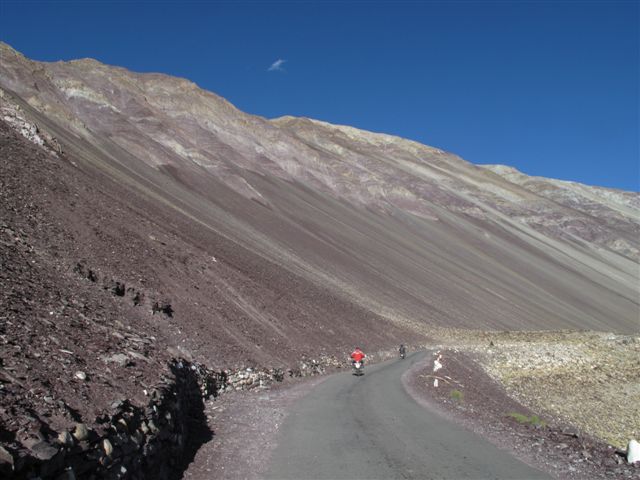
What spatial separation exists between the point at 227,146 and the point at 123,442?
3001 inches

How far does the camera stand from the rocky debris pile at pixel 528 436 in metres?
9.03

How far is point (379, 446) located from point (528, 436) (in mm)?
3491

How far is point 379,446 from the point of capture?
32.5ft

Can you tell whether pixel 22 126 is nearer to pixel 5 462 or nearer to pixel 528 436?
pixel 5 462

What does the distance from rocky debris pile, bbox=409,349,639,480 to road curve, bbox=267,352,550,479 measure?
0.53 m

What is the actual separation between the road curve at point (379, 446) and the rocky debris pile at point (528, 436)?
0.53 m

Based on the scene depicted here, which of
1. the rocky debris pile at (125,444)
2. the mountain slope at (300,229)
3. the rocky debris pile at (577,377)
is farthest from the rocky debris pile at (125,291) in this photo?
the rocky debris pile at (577,377)

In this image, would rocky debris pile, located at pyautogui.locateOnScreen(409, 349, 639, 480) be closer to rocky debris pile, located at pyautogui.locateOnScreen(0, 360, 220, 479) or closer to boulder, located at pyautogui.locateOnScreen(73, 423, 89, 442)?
rocky debris pile, located at pyautogui.locateOnScreen(0, 360, 220, 479)

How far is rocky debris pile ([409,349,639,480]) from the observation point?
9.03 meters

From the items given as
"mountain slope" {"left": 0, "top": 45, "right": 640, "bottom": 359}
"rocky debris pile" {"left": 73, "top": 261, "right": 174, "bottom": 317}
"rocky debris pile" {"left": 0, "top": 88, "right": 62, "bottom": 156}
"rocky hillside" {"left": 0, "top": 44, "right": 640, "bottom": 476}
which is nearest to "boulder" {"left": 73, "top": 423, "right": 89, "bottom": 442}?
"rocky hillside" {"left": 0, "top": 44, "right": 640, "bottom": 476}

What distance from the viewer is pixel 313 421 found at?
1180 centimetres

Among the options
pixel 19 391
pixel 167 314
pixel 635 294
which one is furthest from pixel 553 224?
pixel 19 391

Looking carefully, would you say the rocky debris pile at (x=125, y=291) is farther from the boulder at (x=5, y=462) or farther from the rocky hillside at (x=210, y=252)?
the boulder at (x=5, y=462)

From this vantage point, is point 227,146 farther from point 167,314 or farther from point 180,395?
point 180,395
